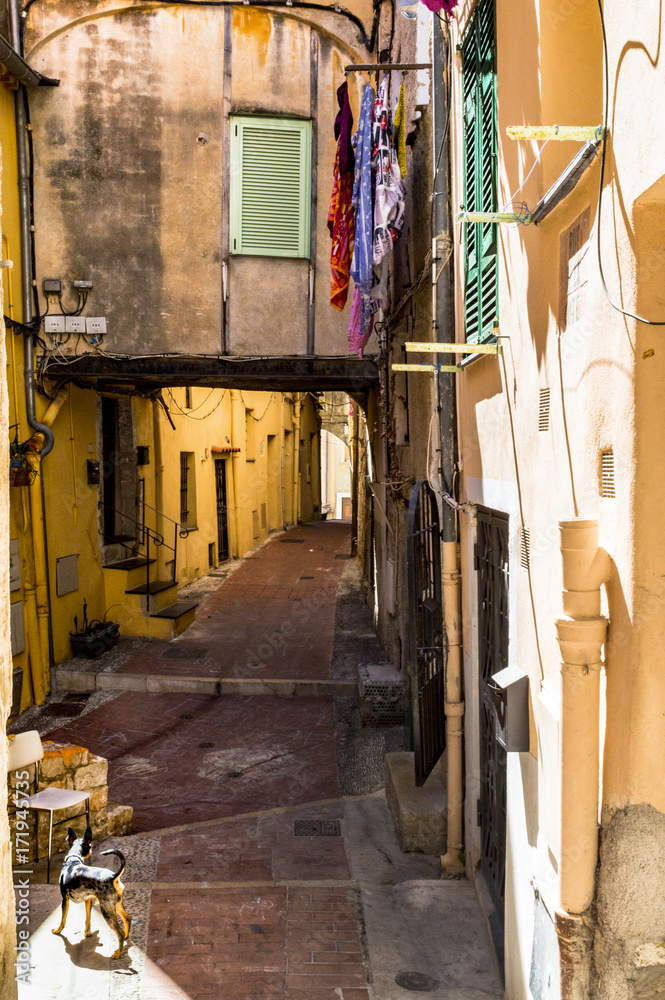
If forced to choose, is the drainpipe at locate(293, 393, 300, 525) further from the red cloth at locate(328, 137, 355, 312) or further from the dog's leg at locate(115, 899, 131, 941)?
the dog's leg at locate(115, 899, 131, 941)

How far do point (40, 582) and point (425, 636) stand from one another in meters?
6.16

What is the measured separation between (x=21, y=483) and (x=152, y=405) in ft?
16.7

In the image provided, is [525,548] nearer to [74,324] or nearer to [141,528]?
[74,324]

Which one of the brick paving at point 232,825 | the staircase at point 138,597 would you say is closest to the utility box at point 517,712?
the brick paving at point 232,825

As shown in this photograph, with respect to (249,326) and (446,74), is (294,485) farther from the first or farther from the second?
(446,74)

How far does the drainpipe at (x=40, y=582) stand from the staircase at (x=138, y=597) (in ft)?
6.84

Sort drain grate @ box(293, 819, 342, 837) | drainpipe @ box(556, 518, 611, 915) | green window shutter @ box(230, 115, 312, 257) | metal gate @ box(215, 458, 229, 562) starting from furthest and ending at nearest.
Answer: metal gate @ box(215, 458, 229, 562) < green window shutter @ box(230, 115, 312, 257) < drain grate @ box(293, 819, 342, 837) < drainpipe @ box(556, 518, 611, 915)

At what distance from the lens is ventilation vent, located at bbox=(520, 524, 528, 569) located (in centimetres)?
381

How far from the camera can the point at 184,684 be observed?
36.8 ft

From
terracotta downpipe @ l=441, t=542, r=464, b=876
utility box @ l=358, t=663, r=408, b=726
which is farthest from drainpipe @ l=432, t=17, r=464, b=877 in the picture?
utility box @ l=358, t=663, r=408, b=726

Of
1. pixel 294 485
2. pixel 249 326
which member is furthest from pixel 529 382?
pixel 294 485

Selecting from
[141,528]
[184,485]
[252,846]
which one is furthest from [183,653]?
[252,846]

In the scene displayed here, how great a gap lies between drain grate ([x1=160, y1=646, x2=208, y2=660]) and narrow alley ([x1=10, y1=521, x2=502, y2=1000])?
0.05m

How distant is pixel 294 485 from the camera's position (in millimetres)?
31297
